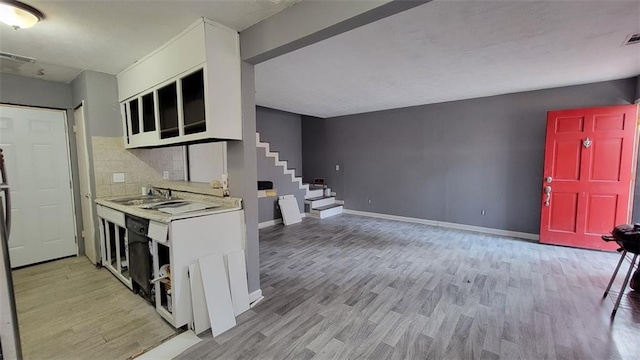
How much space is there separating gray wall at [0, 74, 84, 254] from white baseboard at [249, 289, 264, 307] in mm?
3005

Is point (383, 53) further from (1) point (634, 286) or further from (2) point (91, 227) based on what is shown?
(2) point (91, 227)

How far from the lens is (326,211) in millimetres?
6254

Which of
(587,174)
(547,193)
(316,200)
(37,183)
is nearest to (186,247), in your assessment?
(37,183)

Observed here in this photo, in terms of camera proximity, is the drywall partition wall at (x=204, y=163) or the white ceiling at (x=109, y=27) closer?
the white ceiling at (x=109, y=27)

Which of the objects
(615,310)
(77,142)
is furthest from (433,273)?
(77,142)

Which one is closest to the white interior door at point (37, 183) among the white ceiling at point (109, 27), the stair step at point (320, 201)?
the white ceiling at point (109, 27)

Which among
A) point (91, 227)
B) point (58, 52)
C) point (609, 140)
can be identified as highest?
point (58, 52)

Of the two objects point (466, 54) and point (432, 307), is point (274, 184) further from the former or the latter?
point (466, 54)

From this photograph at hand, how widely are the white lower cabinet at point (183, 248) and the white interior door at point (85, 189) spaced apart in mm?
1273

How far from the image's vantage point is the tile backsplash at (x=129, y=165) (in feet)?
10.7

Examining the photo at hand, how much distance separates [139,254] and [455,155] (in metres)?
5.28

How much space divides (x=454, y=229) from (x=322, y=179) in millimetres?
3428

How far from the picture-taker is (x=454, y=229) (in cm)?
514

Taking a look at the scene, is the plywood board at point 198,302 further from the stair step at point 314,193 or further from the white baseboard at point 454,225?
the white baseboard at point 454,225
